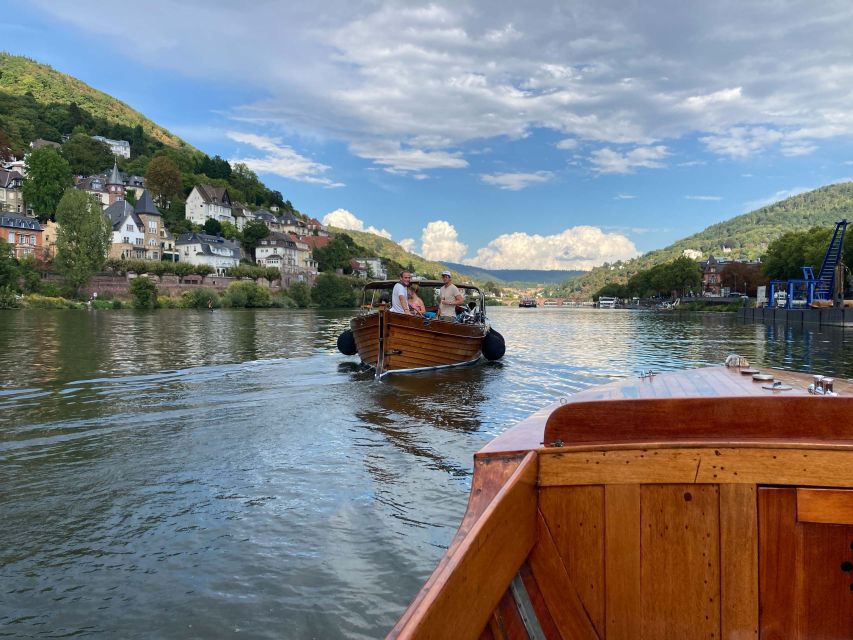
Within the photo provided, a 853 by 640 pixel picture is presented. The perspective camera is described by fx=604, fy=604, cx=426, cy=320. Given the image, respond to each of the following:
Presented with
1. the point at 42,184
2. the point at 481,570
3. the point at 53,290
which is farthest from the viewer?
the point at 42,184

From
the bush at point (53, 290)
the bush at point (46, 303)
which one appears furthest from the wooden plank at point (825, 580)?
the bush at point (53, 290)

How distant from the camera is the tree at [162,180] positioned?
15388 centimetres

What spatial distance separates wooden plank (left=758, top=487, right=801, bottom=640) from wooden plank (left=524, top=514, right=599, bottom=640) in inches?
32.4

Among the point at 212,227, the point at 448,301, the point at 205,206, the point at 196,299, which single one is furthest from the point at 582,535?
the point at 205,206

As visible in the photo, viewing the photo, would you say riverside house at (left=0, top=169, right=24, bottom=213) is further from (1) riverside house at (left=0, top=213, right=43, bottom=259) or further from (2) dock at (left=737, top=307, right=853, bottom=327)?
(2) dock at (left=737, top=307, right=853, bottom=327)

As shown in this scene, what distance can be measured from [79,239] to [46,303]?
1410cm

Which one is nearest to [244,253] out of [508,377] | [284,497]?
[508,377]

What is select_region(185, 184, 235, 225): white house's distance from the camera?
15375cm

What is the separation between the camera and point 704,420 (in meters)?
3.00

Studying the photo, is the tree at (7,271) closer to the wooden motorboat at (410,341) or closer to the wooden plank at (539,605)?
the wooden motorboat at (410,341)

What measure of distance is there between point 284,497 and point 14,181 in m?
143

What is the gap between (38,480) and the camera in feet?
24.8

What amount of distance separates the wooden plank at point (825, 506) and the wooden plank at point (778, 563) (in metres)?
0.04

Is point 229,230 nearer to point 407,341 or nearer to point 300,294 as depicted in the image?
point 300,294
